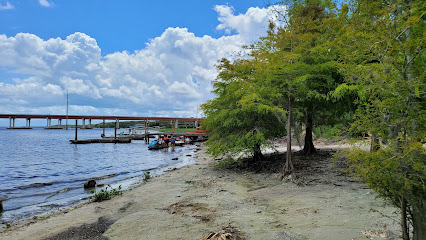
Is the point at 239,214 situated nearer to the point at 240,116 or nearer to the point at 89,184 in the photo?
the point at 240,116

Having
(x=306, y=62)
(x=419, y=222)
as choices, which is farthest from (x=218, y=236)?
(x=306, y=62)

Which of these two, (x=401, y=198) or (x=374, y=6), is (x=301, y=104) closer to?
(x=374, y=6)

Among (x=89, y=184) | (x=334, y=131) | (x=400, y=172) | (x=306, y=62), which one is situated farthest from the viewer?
(x=89, y=184)

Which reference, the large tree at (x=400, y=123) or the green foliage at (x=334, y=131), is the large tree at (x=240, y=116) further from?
the large tree at (x=400, y=123)

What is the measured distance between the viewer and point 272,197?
382 inches

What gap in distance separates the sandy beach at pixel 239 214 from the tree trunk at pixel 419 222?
58 cm

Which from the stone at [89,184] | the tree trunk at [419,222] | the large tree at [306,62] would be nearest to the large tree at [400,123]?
the tree trunk at [419,222]

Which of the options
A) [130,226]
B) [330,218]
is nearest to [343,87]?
[330,218]

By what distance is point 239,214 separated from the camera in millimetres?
7656

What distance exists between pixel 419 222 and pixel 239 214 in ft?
15.6

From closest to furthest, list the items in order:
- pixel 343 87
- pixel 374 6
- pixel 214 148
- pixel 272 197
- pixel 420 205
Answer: pixel 420 205, pixel 374 6, pixel 272 197, pixel 343 87, pixel 214 148

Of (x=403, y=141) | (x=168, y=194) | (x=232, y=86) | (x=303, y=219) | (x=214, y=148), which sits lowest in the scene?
(x=168, y=194)

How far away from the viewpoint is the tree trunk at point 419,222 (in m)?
3.60

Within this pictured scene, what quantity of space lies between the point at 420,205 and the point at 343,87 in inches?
305
